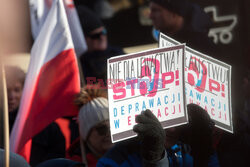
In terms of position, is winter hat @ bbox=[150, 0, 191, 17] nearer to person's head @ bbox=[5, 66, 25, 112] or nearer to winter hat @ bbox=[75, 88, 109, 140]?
winter hat @ bbox=[75, 88, 109, 140]

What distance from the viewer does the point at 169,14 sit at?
3879 mm

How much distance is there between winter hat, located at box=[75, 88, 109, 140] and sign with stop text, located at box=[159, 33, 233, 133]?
610 millimetres

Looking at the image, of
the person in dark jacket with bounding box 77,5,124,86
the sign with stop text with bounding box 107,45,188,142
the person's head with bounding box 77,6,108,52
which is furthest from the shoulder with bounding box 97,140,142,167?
the person's head with bounding box 77,6,108,52

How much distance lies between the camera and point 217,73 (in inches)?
117

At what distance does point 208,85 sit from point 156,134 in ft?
2.31

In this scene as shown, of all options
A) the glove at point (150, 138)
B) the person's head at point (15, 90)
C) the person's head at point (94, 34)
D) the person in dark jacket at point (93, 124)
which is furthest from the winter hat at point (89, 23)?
the glove at point (150, 138)

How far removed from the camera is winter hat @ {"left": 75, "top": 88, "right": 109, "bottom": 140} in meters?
3.28

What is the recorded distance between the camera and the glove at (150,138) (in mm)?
2330

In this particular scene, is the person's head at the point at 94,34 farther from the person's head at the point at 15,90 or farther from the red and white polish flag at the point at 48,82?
the red and white polish flag at the point at 48,82

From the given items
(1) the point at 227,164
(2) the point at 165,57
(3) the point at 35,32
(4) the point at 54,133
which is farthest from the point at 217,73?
(3) the point at 35,32

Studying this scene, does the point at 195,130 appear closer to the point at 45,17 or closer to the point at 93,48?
the point at 45,17

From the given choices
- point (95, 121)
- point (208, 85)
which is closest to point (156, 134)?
point (208, 85)

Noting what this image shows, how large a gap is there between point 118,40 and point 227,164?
3.69m

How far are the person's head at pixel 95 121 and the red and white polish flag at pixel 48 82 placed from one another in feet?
1.48
